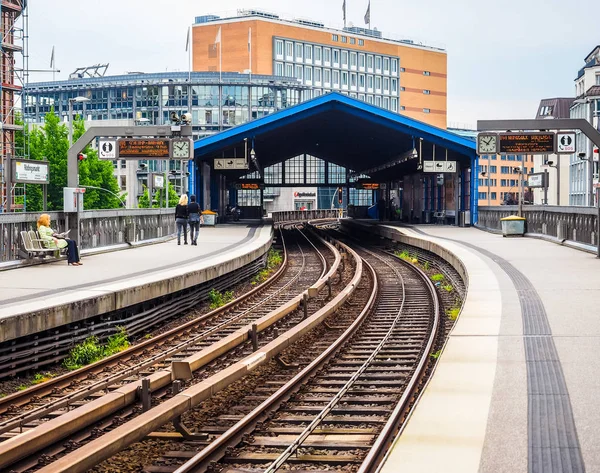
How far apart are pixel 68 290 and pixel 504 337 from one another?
6726mm

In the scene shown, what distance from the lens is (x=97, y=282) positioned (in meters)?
14.6

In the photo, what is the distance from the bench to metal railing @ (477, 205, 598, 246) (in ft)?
43.2

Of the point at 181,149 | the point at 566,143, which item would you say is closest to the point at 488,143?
the point at 566,143

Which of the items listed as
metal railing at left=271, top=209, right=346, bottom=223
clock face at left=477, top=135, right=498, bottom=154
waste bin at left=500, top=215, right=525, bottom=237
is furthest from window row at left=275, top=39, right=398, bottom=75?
clock face at left=477, top=135, right=498, bottom=154

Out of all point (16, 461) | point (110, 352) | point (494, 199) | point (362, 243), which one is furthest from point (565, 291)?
point (494, 199)

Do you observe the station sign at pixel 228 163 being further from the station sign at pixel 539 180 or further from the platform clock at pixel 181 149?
the platform clock at pixel 181 149

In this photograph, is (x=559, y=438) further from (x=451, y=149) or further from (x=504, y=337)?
(x=451, y=149)

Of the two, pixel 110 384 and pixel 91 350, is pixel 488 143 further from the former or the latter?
pixel 110 384

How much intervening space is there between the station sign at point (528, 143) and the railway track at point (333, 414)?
16924 mm

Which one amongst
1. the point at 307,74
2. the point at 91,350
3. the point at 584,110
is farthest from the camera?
the point at 307,74

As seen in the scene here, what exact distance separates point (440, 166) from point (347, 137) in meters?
12.0

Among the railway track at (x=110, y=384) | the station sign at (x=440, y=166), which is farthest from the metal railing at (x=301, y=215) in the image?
the railway track at (x=110, y=384)

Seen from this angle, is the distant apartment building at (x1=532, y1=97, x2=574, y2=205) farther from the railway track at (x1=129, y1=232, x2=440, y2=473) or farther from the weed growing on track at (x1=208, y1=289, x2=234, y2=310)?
the railway track at (x1=129, y1=232, x2=440, y2=473)

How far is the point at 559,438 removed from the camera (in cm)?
596
